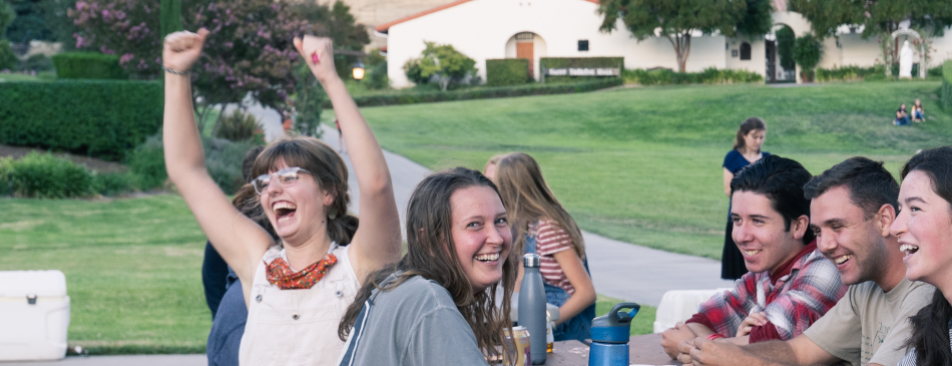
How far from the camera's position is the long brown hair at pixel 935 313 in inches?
76.7

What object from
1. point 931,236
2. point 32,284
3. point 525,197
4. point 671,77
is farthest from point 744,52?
point 931,236

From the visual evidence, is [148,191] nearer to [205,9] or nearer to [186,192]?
[205,9]

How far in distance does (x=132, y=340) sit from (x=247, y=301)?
4.58 m

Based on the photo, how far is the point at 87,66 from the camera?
29.2 metres

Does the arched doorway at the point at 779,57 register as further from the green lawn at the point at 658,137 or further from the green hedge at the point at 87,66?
the green hedge at the point at 87,66

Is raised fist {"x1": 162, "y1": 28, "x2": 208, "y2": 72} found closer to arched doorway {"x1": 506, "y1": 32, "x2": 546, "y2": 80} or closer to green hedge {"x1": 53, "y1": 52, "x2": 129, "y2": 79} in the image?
green hedge {"x1": 53, "y1": 52, "x2": 129, "y2": 79}

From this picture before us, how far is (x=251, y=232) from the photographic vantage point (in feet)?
8.96

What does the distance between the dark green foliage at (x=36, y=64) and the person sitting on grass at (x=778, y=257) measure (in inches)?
2017

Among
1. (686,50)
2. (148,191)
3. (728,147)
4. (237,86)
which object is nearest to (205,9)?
(237,86)

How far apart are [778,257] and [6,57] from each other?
4623 centimetres

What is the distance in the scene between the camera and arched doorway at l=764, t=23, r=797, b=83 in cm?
3278

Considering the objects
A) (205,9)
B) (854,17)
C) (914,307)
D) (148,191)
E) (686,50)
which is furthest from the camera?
(686,50)

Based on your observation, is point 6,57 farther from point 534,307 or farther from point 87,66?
point 534,307

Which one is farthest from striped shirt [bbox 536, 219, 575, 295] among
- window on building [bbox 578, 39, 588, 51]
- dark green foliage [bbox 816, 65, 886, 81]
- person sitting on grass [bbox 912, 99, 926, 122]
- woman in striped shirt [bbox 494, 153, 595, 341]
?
window on building [bbox 578, 39, 588, 51]
